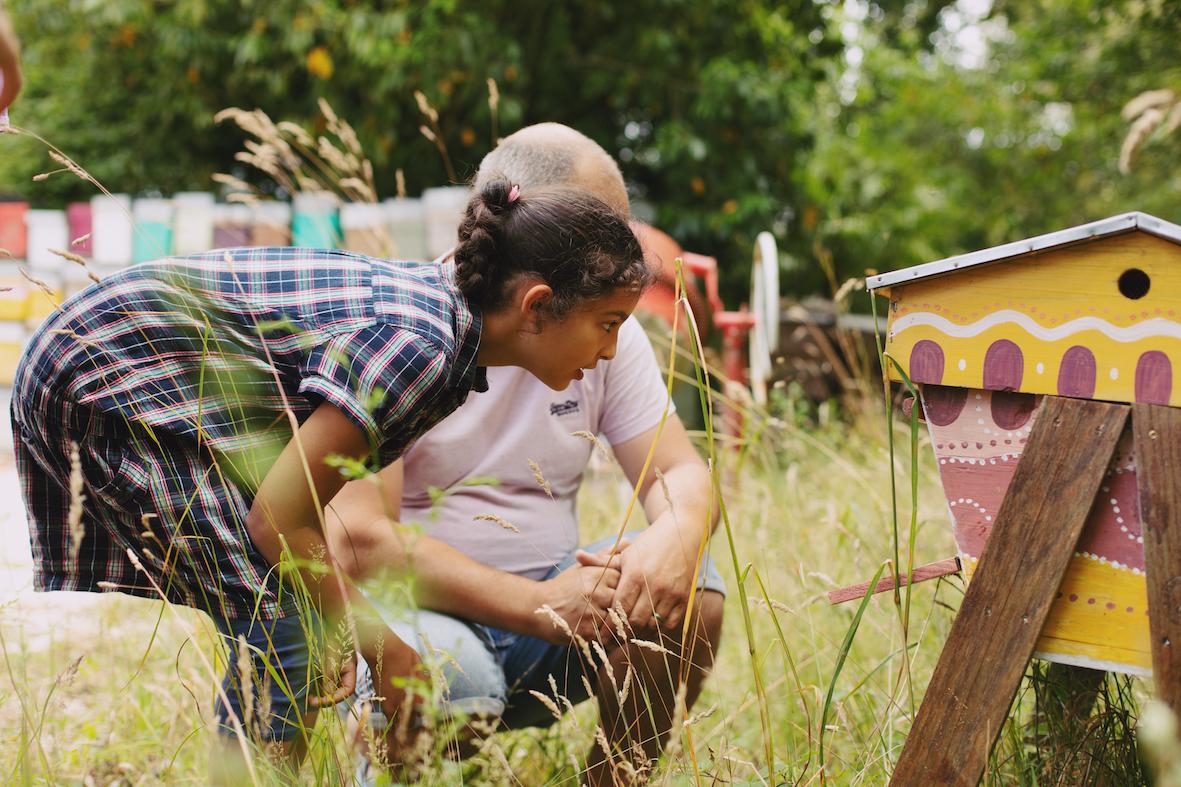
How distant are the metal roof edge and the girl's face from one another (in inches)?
17.5

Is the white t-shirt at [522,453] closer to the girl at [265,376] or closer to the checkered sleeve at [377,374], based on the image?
the girl at [265,376]

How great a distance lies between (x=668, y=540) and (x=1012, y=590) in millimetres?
679

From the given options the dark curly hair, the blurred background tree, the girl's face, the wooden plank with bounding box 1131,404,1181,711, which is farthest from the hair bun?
the blurred background tree

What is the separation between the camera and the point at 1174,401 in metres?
1.13

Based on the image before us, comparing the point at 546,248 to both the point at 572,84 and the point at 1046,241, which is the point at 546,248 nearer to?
the point at 1046,241

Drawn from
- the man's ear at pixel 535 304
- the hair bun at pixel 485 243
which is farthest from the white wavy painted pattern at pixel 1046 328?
the hair bun at pixel 485 243

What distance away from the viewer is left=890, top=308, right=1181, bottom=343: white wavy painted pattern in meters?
1.14

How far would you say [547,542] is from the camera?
200 cm

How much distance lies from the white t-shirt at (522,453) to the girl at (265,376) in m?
0.31

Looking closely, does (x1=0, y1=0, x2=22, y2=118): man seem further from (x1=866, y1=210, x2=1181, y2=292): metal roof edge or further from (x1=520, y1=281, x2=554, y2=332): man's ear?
(x1=866, y1=210, x2=1181, y2=292): metal roof edge

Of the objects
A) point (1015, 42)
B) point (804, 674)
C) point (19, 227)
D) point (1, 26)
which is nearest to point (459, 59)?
point (19, 227)

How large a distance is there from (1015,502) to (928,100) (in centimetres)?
1069

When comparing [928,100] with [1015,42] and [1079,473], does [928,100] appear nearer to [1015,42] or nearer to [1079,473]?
[1015,42]

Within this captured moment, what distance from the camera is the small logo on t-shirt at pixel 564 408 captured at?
6.54 feet
